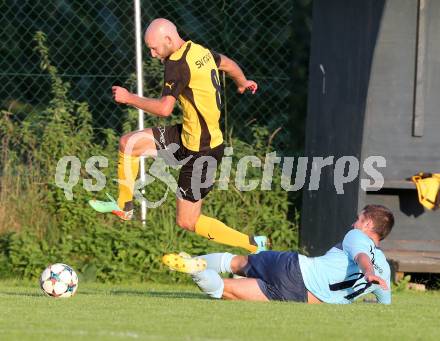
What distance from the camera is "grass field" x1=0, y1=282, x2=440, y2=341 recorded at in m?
6.54

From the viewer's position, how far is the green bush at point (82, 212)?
11672 mm

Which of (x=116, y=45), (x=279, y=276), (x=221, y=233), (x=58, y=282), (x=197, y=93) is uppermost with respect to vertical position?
(x=116, y=45)

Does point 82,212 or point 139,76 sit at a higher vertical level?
point 139,76

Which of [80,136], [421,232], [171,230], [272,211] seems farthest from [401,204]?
[80,136]

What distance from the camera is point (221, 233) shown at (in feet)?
32.2

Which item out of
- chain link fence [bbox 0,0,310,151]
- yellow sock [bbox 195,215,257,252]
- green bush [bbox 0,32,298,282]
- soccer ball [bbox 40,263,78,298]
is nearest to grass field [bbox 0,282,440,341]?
soccer ball [bbox 40,263,78,298]

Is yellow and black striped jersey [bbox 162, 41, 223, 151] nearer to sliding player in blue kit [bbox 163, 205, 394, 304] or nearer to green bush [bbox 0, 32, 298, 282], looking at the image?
sliding player in blue kit [bbox 163, 205, 394, 304]

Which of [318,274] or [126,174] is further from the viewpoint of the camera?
[126,174]

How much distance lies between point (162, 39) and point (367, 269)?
263cm

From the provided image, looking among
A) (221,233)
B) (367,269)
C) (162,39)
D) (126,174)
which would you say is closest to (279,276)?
(367,269)

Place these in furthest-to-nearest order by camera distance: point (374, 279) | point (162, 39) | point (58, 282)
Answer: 1. point (162, 39)
2. point (58, 282)
3. point (374, 279)

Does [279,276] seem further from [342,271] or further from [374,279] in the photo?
[374,279]

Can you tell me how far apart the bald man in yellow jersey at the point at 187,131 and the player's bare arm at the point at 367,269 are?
1886 mm

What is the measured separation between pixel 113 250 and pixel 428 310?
4.24 meters
